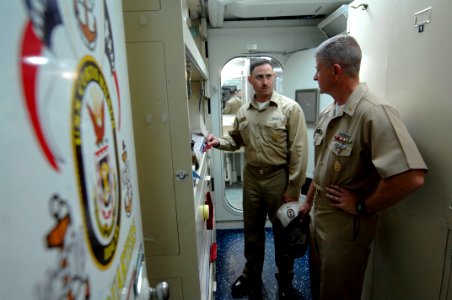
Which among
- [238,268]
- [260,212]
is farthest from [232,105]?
[238,268]

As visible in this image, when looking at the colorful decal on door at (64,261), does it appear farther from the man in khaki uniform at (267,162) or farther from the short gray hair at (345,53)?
the man in khaki uniform at (267,162)

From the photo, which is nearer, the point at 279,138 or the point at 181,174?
the point at 181,174

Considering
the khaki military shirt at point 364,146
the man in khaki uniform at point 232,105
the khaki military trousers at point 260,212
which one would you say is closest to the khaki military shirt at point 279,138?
the khaki military trousers at point 260,212

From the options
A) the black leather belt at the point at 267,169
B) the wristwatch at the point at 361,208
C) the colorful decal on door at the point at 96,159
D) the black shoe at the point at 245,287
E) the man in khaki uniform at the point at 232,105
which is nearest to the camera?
the colorful decal on door at the point at 96,159

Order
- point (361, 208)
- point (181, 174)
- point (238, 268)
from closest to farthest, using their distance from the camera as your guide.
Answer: point (181, 174), point (361, 208), point (238, 268)

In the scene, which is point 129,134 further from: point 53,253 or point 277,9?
point 277,9

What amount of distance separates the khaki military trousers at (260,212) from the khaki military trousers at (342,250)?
0.74m

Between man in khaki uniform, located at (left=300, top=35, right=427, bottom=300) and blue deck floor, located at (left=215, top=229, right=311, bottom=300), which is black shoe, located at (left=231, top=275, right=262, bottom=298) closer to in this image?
blue deck floor, located at (left=215, top=229, right=311, bottom=300)

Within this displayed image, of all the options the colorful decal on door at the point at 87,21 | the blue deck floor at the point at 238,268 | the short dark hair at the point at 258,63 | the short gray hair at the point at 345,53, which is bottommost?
the blue deck floor at the point at 238,268

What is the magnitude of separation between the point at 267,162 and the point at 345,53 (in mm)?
1107

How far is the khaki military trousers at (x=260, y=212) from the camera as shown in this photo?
2.32 m

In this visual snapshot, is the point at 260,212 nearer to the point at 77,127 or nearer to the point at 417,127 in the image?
the point at 417,127

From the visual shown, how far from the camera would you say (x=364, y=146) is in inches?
51.8

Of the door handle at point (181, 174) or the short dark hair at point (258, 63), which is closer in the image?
the door handle at point (181, 174)
